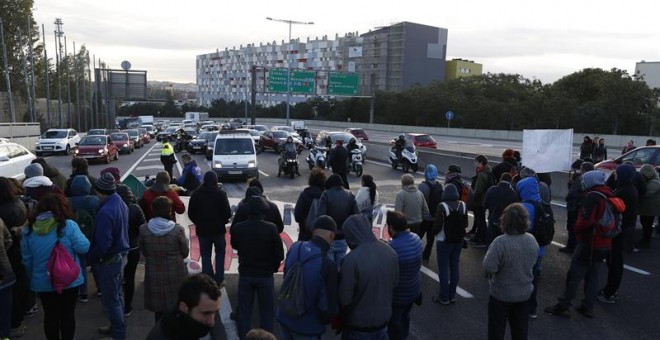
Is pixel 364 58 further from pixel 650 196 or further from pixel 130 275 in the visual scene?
pixel 130 275

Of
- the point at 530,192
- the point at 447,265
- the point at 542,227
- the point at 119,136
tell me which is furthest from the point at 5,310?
the point at 119,136

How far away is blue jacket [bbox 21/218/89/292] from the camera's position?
5.00 meters

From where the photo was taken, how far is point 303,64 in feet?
525

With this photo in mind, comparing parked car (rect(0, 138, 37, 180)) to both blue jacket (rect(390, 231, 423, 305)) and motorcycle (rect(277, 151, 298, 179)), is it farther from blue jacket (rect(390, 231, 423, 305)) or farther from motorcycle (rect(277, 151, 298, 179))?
blue jacket (rect(390, 231, 423, 305))

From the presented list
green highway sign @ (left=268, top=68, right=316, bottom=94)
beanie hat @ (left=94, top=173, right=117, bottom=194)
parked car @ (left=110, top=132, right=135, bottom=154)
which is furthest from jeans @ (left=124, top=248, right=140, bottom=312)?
green highway sign @ (left=268, top=68, right=316, bottom=94)

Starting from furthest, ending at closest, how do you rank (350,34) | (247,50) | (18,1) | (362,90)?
1. (247,50)
2. (350,34)
3. (362,90)
4. (18,1)

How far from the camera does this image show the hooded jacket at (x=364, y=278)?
4.30 meters

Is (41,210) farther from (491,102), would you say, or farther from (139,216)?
(491,102)

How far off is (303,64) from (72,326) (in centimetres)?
15868

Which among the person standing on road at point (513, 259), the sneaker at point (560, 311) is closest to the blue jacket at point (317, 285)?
the person standing on road at point (513, 259)

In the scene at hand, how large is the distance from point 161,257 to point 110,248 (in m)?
0.63

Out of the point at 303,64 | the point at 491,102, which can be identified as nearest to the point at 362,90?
the point at 303,64

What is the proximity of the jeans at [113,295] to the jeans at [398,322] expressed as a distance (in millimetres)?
2930

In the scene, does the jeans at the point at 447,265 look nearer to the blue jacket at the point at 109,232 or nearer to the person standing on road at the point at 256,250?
the person standing on road at the point at 256,250
